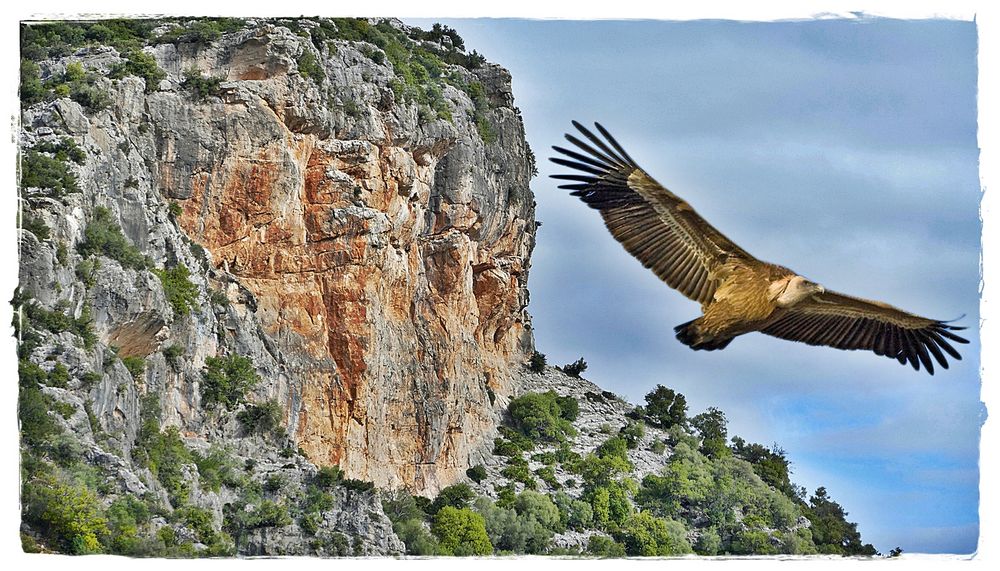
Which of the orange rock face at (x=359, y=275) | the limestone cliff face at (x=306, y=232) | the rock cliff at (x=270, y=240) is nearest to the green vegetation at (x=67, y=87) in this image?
the rock cliff at (x=270, y=240)

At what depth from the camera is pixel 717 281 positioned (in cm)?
1593

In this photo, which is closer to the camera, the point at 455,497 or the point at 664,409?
the point at 455,497

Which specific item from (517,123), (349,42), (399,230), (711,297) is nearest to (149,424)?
(399,230)

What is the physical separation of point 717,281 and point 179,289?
2777cm

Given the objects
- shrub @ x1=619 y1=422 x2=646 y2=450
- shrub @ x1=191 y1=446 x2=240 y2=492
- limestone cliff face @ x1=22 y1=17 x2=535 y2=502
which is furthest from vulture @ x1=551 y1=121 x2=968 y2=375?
shrub @ x1=619 y1=422 x2=646 y2=450

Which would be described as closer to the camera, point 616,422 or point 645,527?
point 645,527

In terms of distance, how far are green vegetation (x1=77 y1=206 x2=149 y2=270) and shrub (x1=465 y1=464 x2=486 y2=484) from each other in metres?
20.5

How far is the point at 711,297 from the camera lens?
15945 millimetres

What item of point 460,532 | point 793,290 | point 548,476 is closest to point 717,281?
point 793,290

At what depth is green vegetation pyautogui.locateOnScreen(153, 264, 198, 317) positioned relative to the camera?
4053cm

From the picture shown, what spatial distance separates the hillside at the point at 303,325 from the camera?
33594 mm

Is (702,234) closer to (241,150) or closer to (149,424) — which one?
(149,424)

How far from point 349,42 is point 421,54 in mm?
8581

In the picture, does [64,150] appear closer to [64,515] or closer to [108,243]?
[108,243]
